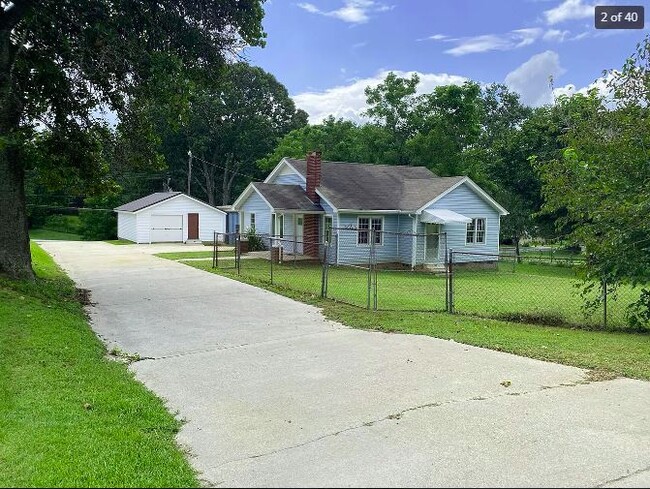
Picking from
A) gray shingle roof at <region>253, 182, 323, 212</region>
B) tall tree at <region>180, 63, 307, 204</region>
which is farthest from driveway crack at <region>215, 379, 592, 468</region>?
tall tree at <region>180, 63, 307, 204</region>

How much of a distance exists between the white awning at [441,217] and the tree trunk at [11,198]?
50.5 feet

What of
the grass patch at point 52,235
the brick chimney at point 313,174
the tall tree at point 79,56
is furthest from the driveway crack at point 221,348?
the grass patch at point 52,235

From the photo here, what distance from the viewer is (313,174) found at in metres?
25.3

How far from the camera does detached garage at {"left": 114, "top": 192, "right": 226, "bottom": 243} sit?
3738cm

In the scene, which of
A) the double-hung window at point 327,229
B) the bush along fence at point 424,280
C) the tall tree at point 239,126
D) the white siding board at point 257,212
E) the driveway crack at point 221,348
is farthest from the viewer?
the tall tree at point 239,126

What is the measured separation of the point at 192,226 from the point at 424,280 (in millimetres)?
23691

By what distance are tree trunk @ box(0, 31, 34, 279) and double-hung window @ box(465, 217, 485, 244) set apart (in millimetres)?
18088

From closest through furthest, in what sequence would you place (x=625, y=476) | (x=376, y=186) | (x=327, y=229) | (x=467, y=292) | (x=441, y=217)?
1. (x=625, y=476)
2. (x=467, y=292)
3. (x=441, y=217)
4. (x=327, y=229)
5. (x=376, y=186)

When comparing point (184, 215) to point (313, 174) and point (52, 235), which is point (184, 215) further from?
point (52, 235)

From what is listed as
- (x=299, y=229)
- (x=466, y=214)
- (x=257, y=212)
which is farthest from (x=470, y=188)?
(x=257, y=212)

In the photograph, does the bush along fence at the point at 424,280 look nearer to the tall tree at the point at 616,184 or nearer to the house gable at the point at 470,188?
the tall tree at the point at 616,184

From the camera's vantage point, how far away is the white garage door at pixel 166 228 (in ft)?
124

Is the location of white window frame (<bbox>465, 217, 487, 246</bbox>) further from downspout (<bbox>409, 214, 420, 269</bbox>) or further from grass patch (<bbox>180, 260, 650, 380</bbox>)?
grass patch (<bbox>180, 260, 650, 380</bbox>)

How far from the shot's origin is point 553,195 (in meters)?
11.1
